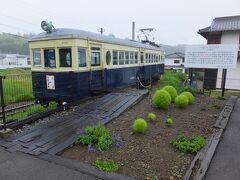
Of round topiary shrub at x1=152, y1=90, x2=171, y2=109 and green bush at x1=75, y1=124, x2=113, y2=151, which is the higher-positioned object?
round topiary shrub at x1=152, y1=90, x2=171, y2=109

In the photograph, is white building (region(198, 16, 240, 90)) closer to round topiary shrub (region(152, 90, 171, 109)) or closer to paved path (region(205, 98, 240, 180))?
round topiary shrub (region(152, 90, 171, 109))

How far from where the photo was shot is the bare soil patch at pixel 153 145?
12.8 ft

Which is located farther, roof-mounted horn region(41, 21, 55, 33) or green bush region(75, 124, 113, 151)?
roof-mounted horn region(41, 21, 55, 33)

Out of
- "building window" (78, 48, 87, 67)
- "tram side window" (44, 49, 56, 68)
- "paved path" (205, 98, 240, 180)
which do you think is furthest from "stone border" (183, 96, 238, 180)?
"tram side window" (44, 49, 56, 68)

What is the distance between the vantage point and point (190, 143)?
4.77 m

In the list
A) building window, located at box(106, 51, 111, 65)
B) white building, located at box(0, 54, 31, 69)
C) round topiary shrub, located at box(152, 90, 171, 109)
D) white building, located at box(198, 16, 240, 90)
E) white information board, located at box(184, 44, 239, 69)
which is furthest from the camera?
white building, located at box(0, 54, 31, 69)

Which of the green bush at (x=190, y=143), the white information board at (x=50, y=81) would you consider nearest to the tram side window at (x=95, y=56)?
the white information board at (x=50, y=81)

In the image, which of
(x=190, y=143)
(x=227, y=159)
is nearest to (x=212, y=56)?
(x=190, y=143)

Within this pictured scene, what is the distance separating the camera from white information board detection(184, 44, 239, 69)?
11109 millimetres

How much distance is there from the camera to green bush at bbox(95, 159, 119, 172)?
3.85m

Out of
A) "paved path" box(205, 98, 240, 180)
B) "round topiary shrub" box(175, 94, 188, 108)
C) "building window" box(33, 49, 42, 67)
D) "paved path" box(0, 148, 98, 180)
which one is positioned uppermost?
"building window" box(33, 49, 42, 67)

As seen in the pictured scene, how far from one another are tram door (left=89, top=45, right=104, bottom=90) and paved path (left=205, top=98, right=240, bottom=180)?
560cm

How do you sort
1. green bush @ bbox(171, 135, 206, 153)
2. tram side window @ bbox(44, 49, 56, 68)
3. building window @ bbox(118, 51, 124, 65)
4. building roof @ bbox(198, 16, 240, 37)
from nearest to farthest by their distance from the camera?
green bush @ bbox(171, 135, 206, 153), tram side window @ bbox(44, 49, 56, 68), building window @ bbox(118, 51, 124, 65), building roof @ bbox(198, 16, 240, 37)

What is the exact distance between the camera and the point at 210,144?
192 inches
